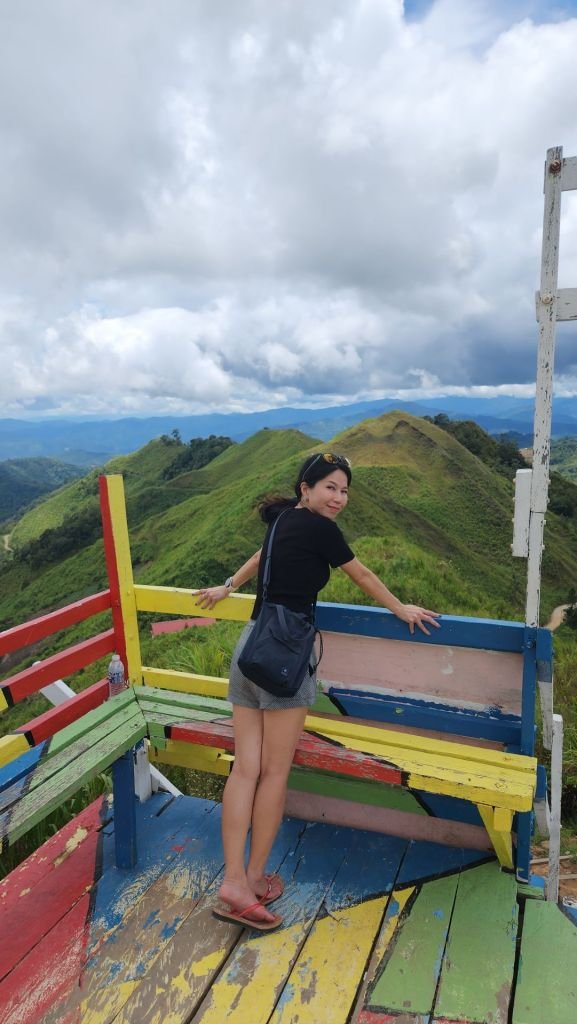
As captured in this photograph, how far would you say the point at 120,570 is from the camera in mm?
3652

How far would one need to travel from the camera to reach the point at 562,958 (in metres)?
2.48

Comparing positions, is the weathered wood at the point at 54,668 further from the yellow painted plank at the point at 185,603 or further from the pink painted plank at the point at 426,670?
the pink painted plank at the point at 426,670

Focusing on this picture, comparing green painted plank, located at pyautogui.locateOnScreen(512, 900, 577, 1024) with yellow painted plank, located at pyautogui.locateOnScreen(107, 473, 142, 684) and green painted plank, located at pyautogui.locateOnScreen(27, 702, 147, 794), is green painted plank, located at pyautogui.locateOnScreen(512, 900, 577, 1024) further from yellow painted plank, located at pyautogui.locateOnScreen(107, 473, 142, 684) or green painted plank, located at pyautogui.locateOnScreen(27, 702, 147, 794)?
yellow painted plank, located at pyautogui.locateOnScreen(107, 473, 142, 684)

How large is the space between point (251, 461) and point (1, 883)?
211 ft

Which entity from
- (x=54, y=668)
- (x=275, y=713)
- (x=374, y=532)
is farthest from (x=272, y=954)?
(x=374, y=532)

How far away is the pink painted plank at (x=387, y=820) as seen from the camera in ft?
10.5

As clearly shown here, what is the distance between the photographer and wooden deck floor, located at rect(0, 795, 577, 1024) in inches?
90.9

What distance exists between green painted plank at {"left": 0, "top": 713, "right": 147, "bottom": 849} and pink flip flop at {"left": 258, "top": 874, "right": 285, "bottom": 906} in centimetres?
91

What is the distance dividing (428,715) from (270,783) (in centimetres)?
94

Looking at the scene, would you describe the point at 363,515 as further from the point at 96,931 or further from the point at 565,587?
the point at 96,931

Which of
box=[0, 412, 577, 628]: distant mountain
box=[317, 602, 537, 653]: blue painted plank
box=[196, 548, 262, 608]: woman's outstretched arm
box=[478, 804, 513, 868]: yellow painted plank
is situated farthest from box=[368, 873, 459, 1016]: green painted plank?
box=[0, 412, 577, 628]: distant mountain

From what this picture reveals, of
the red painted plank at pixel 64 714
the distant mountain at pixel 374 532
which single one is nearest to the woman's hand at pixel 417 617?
the red painted plank at pixel 64 714

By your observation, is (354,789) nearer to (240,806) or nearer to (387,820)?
(387,820)

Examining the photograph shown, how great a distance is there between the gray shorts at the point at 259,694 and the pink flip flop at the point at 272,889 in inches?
31.5
